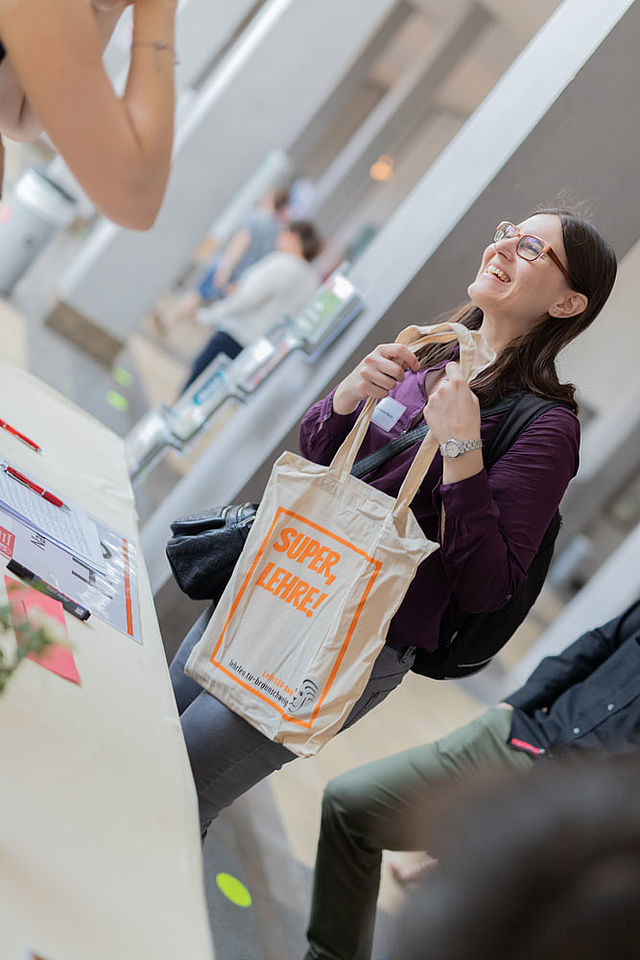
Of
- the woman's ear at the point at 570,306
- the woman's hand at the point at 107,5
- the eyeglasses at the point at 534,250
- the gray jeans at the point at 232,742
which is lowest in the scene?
the gray jeans at the point at 232,742

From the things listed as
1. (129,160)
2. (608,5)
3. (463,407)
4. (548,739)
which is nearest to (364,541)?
(463,407)

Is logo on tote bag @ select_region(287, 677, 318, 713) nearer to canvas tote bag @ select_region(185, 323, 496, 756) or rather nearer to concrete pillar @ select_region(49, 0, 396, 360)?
canvas tote bag @ select_region(185, 323, 496, 756)

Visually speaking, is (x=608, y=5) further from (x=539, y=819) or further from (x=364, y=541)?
(x=539, y=819)

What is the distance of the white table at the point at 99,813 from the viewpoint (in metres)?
1.05

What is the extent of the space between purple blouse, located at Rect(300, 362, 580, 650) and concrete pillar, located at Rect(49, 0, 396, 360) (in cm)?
574

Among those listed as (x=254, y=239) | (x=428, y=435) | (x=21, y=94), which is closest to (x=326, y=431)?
(x=428, y=435)

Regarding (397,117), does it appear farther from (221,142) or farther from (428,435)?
(428,435)

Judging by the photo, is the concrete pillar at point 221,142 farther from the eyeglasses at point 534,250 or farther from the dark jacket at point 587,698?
the eyeglasses at point 534,250

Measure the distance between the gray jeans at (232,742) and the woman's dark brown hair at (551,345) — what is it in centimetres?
54

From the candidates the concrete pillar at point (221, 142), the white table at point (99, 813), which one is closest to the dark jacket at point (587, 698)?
the white table at point (99, 813)

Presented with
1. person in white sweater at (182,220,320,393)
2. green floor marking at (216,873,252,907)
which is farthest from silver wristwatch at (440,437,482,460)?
person in white sweater at (182,220,320,393)

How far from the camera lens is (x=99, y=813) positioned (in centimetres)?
124

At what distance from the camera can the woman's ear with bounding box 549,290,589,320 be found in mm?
1845

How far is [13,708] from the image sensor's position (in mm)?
1301
